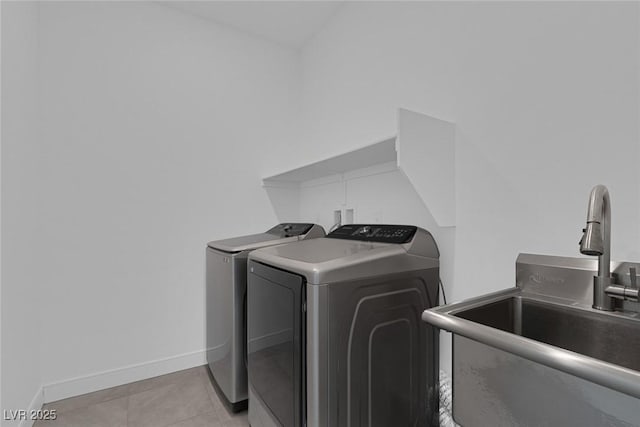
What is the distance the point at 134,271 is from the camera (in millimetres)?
2207

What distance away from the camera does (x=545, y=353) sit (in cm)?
60

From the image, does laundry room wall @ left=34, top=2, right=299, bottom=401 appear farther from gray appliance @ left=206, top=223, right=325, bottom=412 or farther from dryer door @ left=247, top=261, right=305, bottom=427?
dryer door @ left=247, top=261, right=305, bottom=427

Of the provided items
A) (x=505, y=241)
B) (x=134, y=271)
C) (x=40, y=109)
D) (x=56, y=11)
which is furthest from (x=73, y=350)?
(x=505, y=241)

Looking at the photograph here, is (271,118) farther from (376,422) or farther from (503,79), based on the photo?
(376,422)

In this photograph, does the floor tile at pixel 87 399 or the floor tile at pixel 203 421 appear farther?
the floor tile at pixel 87 399

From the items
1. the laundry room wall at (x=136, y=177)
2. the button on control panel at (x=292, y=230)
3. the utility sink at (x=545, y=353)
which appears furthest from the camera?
the button on control panel at (x=292, y=230)

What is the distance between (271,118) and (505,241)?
224 cm

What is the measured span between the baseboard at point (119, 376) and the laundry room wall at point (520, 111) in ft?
6.25

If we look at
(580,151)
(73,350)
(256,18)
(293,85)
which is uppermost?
(256,18)

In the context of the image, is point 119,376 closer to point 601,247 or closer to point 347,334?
point 347,334

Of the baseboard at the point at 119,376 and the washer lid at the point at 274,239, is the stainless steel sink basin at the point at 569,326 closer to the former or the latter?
the washer lid at the point at 274,239

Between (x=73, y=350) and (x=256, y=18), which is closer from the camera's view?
(x=73, y=350)

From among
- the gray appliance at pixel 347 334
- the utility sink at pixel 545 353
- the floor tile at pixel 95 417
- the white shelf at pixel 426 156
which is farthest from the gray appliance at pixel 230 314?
the utility sink at pixel 545 353

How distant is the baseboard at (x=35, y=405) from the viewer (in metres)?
1.65
